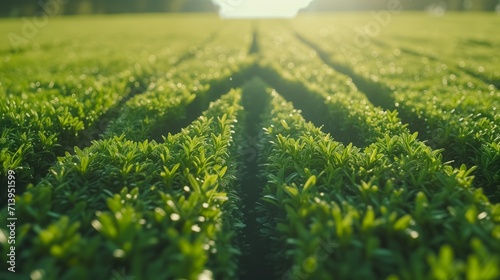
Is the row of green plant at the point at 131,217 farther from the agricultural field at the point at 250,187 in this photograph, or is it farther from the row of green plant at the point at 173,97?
the row of green plant at the point at 173,97

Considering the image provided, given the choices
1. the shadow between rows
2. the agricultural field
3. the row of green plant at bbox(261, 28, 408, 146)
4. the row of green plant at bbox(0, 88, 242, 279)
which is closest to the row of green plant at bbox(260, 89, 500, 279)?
the agricultural field

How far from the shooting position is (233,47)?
19.1 meters

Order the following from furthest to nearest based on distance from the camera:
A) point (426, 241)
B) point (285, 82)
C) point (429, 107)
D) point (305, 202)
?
point (285, 82), point (429, 107), point (305, 202), point (426, 241)

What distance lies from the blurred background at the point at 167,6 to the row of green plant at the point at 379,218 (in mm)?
58737

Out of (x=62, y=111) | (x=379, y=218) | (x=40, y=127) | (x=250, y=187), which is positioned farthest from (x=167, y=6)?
(x=379, y=218)

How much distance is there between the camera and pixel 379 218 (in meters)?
3.67

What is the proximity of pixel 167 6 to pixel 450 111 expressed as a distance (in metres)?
73.5

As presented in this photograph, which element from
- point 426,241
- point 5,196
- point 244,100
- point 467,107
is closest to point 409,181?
point 426,241

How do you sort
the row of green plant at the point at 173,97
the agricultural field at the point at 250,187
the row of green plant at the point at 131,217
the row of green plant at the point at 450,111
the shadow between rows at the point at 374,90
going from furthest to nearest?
the shadow between rows at the point at 374,90 → the row of green plant at the point at 173,97 → the row of green plant at the point at 450,111 → the agricultural field at the point at 250,187 → the row of green plant at the point at 131,217

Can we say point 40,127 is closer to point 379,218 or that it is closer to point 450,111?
point 379,218

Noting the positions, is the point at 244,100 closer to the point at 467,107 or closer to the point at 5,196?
the point at 467,107

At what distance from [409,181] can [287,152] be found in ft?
5.26

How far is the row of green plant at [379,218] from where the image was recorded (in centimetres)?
293

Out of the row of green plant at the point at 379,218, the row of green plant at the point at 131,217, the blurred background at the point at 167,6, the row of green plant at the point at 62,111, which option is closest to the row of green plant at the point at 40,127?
the row of green plant at the point at 62,111
